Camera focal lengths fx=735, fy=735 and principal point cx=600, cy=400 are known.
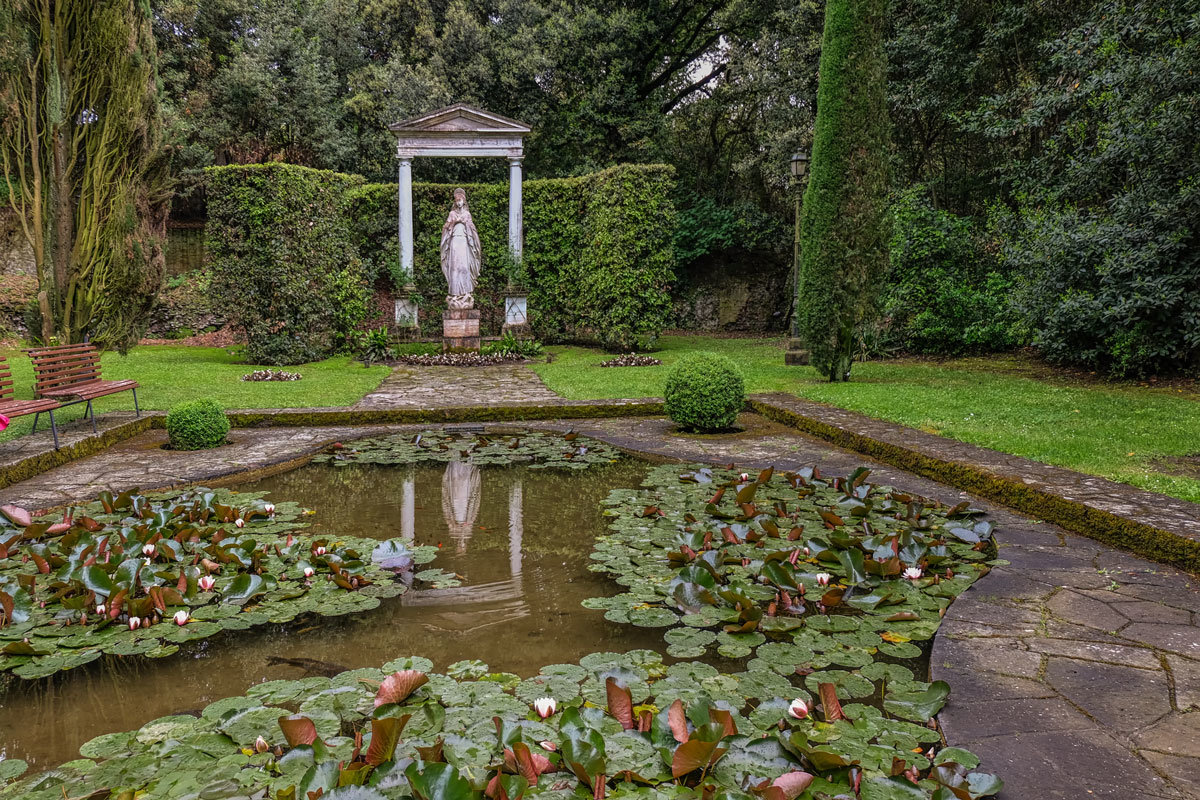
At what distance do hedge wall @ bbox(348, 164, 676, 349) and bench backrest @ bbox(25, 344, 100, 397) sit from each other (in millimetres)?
8864

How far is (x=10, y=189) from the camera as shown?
7172mm

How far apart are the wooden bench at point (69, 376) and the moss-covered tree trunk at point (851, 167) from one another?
8.20m

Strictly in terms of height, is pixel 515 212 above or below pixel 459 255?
above

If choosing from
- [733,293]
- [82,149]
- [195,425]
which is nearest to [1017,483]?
[195,425]

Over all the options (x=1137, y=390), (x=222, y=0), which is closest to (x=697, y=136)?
(x=222, y=0)

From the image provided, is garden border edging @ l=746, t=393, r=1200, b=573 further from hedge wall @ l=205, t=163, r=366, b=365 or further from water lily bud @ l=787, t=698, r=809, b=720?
hedge wall @ l=205, t=163, r=366, b=365

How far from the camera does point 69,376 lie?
6.84 metres

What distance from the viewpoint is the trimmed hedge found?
1292cm

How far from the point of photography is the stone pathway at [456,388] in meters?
8.95

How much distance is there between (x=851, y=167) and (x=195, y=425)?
8.09m

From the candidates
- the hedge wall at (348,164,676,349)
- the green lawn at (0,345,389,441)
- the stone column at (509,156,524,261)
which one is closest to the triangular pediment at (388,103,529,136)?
the stone column at (509,156,524,261)

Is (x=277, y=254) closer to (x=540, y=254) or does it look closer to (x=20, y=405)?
(x=540, y=254)

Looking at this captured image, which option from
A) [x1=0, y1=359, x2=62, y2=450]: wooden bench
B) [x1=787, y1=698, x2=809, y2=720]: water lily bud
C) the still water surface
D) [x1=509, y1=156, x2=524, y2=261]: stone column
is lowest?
the still water surface

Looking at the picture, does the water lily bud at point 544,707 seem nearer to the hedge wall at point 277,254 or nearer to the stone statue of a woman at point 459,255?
the hedge wall at point 277,254
